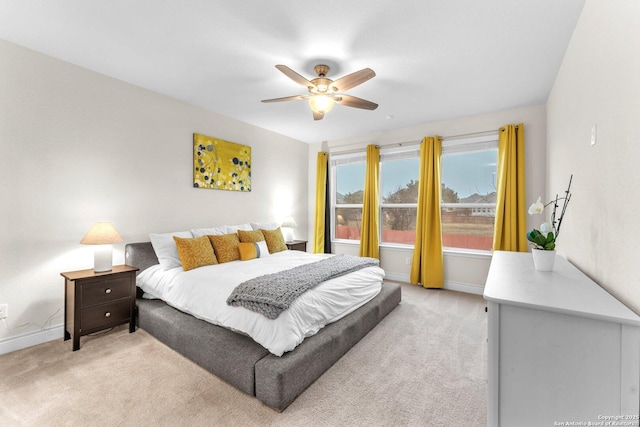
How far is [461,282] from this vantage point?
419 centimetres

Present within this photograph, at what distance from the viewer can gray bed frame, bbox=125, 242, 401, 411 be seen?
172cm

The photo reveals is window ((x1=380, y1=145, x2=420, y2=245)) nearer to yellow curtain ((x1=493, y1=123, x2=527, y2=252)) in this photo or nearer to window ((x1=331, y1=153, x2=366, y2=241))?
window ((x1=331, y1=153, x2=366, y2=241))

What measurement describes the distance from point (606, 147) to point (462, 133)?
2879 mm

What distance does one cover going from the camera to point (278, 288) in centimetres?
209

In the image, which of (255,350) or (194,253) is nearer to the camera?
(255,350)

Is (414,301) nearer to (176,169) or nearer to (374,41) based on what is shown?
(374,41)

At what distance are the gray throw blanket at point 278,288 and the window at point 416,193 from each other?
7.82ft

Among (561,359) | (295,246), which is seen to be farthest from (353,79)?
(295,246)

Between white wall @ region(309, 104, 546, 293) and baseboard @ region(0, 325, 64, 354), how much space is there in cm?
Answer: 407

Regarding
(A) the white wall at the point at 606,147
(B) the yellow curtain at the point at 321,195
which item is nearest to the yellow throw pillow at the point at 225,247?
(B) the yellow curtain at the point at 321,195

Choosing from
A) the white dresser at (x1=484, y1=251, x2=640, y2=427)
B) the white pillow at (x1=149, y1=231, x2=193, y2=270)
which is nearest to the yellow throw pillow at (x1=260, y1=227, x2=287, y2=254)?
the white pillow at (x1=149, y1=231, x2=193, y2=270)

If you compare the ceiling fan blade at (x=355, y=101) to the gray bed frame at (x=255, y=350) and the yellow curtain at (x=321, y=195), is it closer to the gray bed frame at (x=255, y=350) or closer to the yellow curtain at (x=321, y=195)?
the gray bed frame at (x=255, y=350)

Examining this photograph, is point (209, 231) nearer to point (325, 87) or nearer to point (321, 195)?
point (325, 87)

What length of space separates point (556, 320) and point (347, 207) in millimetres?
4516
